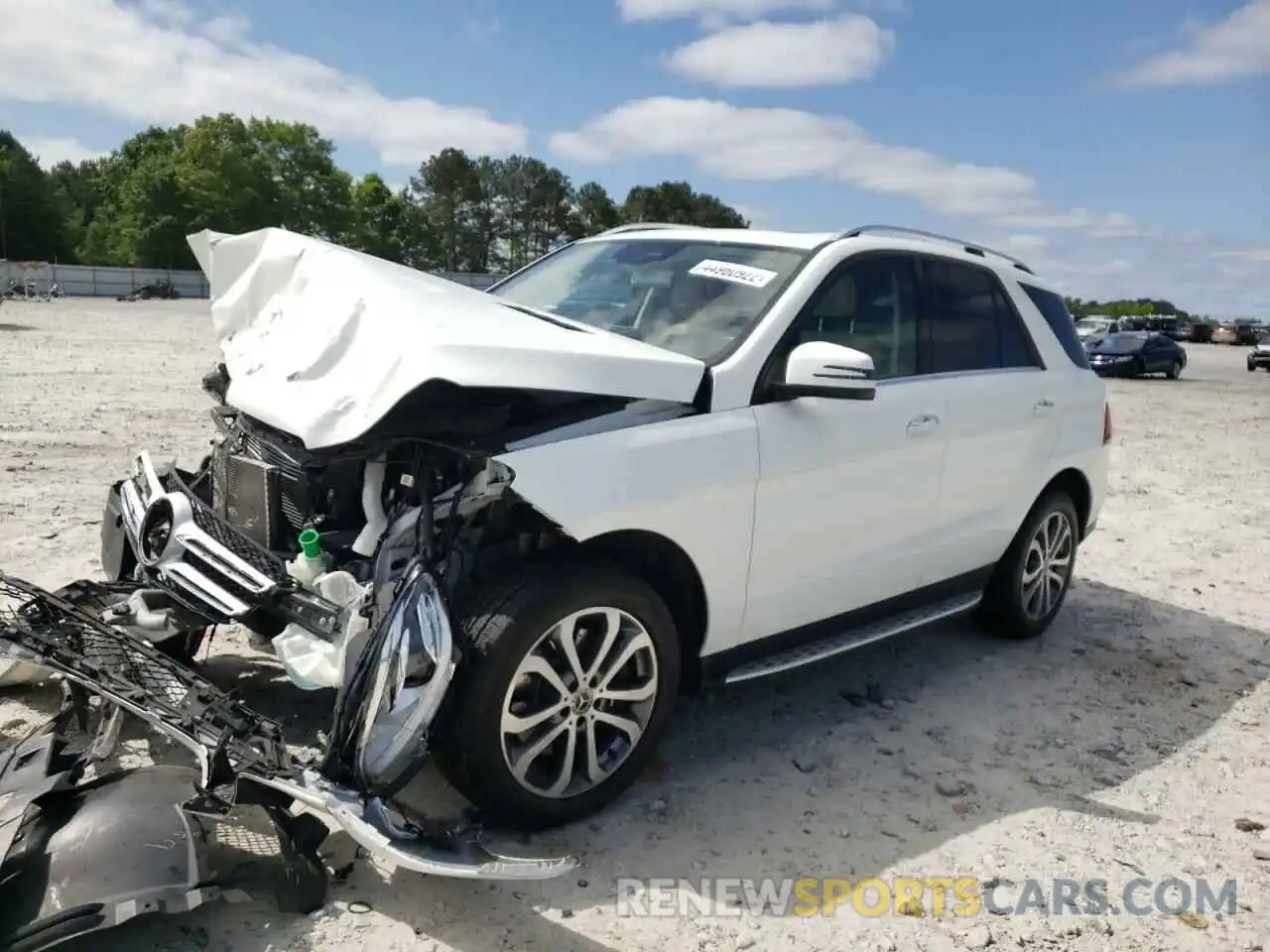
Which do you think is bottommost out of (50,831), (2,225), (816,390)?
(50,831)

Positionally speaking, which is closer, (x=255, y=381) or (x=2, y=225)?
(x=255, y=381)

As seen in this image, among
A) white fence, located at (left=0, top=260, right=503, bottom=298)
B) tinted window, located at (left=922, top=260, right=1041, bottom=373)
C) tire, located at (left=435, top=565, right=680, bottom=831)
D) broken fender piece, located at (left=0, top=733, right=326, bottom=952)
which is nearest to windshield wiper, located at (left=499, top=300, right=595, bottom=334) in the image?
tire, located at (left=435, top=565, right=680, bottom=831)

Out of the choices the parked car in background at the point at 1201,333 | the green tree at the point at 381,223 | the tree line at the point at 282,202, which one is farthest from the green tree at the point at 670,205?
the parked car in background at the point at 1201,333

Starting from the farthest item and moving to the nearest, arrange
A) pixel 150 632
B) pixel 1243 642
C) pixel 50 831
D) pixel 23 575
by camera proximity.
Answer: pixel 1243 642
pixel 23 575
pixel 150 632
pixel 50 831

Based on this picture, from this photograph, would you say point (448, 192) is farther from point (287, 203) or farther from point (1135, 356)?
point (1135, 356)

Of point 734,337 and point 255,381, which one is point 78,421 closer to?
point 255,381

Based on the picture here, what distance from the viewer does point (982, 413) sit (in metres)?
4.64

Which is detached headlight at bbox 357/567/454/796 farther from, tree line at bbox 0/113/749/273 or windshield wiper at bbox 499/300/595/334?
tree line at bbox 0/113/749/273

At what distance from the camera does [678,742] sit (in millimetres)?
4031

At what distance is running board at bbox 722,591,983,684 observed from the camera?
3.79 metres

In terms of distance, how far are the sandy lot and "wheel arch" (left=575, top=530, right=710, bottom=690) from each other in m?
0.52

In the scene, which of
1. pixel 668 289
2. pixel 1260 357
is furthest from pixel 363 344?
pixel 1260 357

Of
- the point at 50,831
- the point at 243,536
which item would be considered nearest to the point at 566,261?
the point at 243,536

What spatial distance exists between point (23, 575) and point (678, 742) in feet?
11.9
